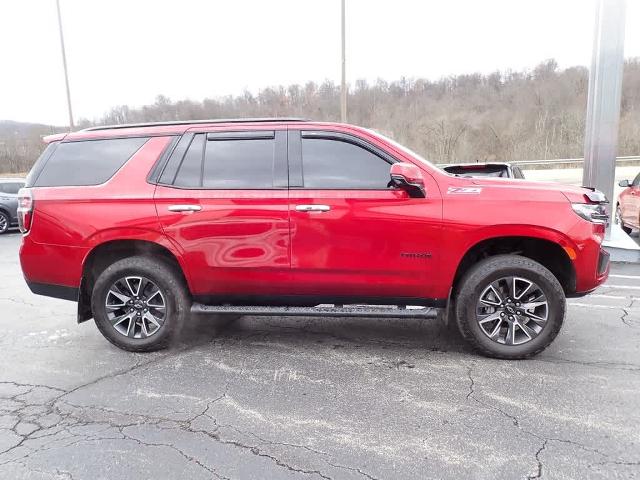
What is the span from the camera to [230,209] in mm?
3982

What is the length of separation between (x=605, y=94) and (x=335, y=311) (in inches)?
280

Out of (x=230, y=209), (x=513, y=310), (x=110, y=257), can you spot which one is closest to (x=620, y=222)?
(x=513, y=310)

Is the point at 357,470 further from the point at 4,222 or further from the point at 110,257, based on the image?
the point at 4,222

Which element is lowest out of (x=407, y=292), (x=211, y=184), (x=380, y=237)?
(x=407, y=292)

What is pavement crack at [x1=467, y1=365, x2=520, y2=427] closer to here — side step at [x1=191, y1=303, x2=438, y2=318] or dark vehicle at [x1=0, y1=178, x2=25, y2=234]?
side step at [x1=191, y1=303, x2=438, y2=318]

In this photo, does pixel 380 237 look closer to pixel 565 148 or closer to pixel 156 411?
pixel 156 411

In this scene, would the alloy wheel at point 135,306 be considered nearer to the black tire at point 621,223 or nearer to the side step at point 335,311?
the side step at point 335,311

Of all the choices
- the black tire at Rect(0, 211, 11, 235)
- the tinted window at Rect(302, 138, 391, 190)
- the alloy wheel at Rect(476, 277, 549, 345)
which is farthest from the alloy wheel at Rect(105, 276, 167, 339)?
the black tire at Rect(0, 211, 11, 235)

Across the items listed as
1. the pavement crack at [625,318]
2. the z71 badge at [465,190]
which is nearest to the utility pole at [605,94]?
the pavement crack at [625,318]

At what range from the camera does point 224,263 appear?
4070mm

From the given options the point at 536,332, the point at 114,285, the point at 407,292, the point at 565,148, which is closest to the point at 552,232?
the point at 536,332

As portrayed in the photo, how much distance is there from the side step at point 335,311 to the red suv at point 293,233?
0.02 metres

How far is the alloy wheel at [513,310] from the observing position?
387 cm

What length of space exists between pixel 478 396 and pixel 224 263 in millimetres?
2238
